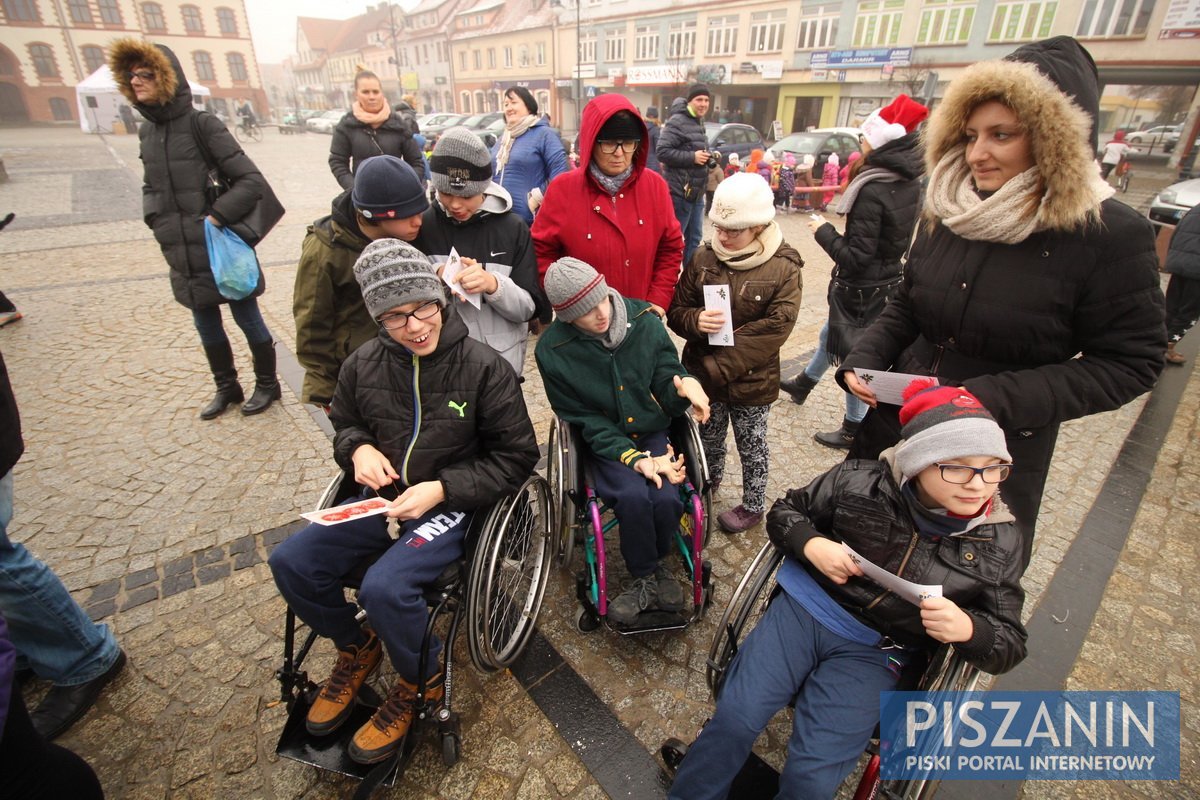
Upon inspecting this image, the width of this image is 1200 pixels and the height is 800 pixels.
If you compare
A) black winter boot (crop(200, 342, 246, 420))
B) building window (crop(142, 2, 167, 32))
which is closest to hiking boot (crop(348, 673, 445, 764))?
black winter boot (crop(200, 342, 246, 420))

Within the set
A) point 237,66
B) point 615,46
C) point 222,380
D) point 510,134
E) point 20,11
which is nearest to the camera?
point 222,380

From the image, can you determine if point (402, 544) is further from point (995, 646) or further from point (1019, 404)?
point (1019, 404)

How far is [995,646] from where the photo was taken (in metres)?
1.49

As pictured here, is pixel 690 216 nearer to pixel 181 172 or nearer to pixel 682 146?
pixel 682 146

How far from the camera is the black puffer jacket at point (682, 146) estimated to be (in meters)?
6.16

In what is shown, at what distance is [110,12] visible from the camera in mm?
41312

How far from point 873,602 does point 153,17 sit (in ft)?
206

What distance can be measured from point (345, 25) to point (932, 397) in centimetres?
Result: 9131

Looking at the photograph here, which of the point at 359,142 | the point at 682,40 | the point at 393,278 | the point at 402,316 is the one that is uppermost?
the point at 682,40

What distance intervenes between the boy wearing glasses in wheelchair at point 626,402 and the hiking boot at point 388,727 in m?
0.81

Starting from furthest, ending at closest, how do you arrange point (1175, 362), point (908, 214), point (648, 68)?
1. point (648, 68)
2. point (1175, 362)
3. point (908, 214)

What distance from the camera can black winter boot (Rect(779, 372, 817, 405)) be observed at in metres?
4.38

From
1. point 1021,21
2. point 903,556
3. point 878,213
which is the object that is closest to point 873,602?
point 903,556

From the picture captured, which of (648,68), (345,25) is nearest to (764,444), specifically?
(648,68)
